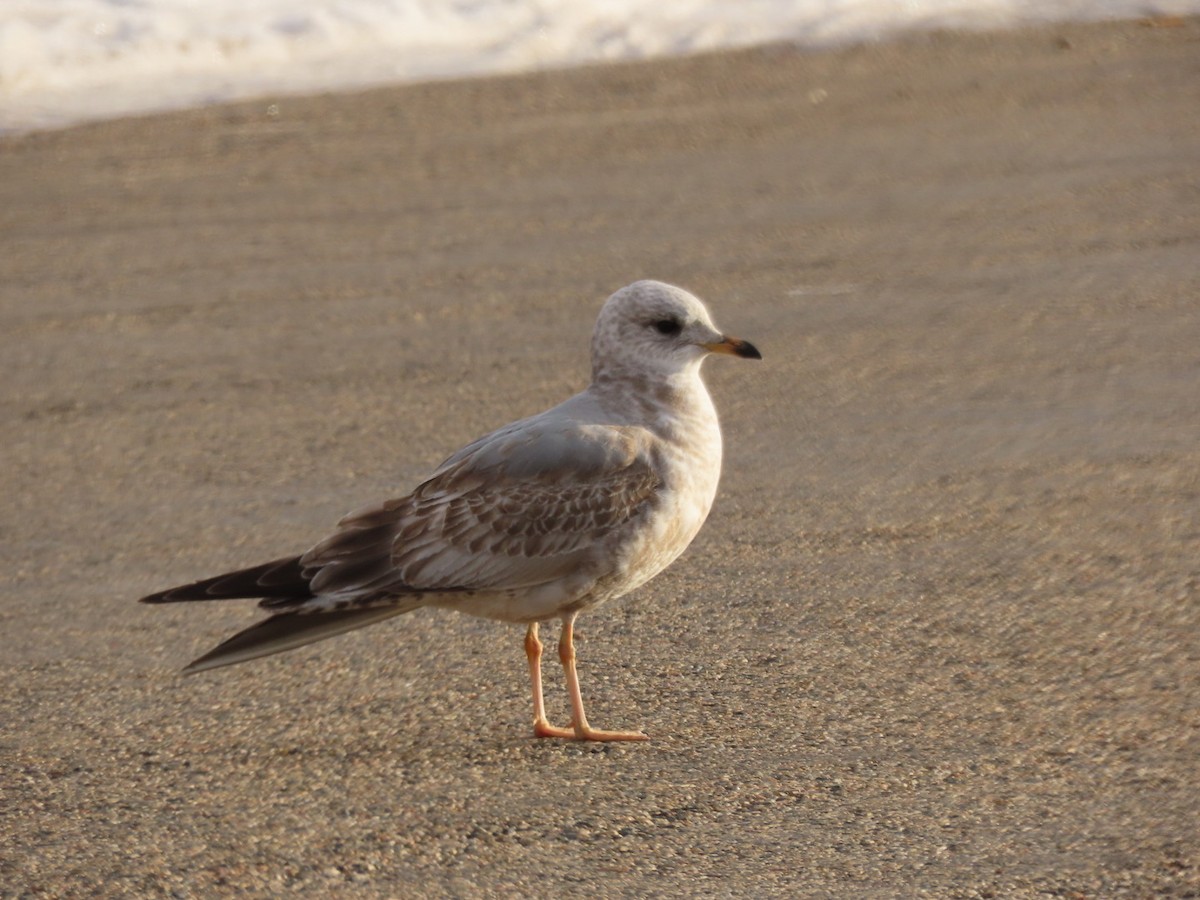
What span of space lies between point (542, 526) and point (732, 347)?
0.62 metres

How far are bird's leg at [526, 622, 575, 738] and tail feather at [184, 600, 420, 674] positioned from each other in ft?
0.98

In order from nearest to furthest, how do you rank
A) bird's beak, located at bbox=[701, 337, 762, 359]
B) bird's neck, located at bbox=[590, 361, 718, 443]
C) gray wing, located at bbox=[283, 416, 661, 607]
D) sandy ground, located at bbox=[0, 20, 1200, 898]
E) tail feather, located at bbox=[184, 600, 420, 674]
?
sandy ground, located at bbox=[0, 20, 1200, 898]
tail feather, located at bbox=[184, 600, 420, 674]
gray wing, located at bbox=[283, 416, 661, 607]
bird's neck, located at bbox=[590, 361, 718, 443]
bird's beak, located at bbox=[701, 337, 762, 359]

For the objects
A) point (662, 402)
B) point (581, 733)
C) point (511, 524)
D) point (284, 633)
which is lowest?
point (581, 733)

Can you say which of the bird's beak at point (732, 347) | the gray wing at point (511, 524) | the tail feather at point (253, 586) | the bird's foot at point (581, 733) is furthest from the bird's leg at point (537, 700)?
the bird's beak at point (732, 347)

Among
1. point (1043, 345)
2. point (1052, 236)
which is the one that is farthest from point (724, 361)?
point (1052, 236)

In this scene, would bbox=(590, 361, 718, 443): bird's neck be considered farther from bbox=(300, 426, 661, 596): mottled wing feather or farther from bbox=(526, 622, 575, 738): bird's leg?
bbox=(526, 622, 575, 738): bird's leg

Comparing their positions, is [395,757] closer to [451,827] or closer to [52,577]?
[451,827]

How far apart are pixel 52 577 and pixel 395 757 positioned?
5.18 feet

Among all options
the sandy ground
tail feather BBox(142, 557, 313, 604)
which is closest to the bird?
tail feather BBox(142, 557, 313, 604)

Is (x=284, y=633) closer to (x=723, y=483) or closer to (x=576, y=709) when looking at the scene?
(x=576, y=709)

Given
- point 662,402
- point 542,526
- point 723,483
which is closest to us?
point 542,526

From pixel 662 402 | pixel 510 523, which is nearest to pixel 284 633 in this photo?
pixel 510 523

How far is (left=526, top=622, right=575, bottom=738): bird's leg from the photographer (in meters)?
4.11

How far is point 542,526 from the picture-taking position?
4.12 metres
